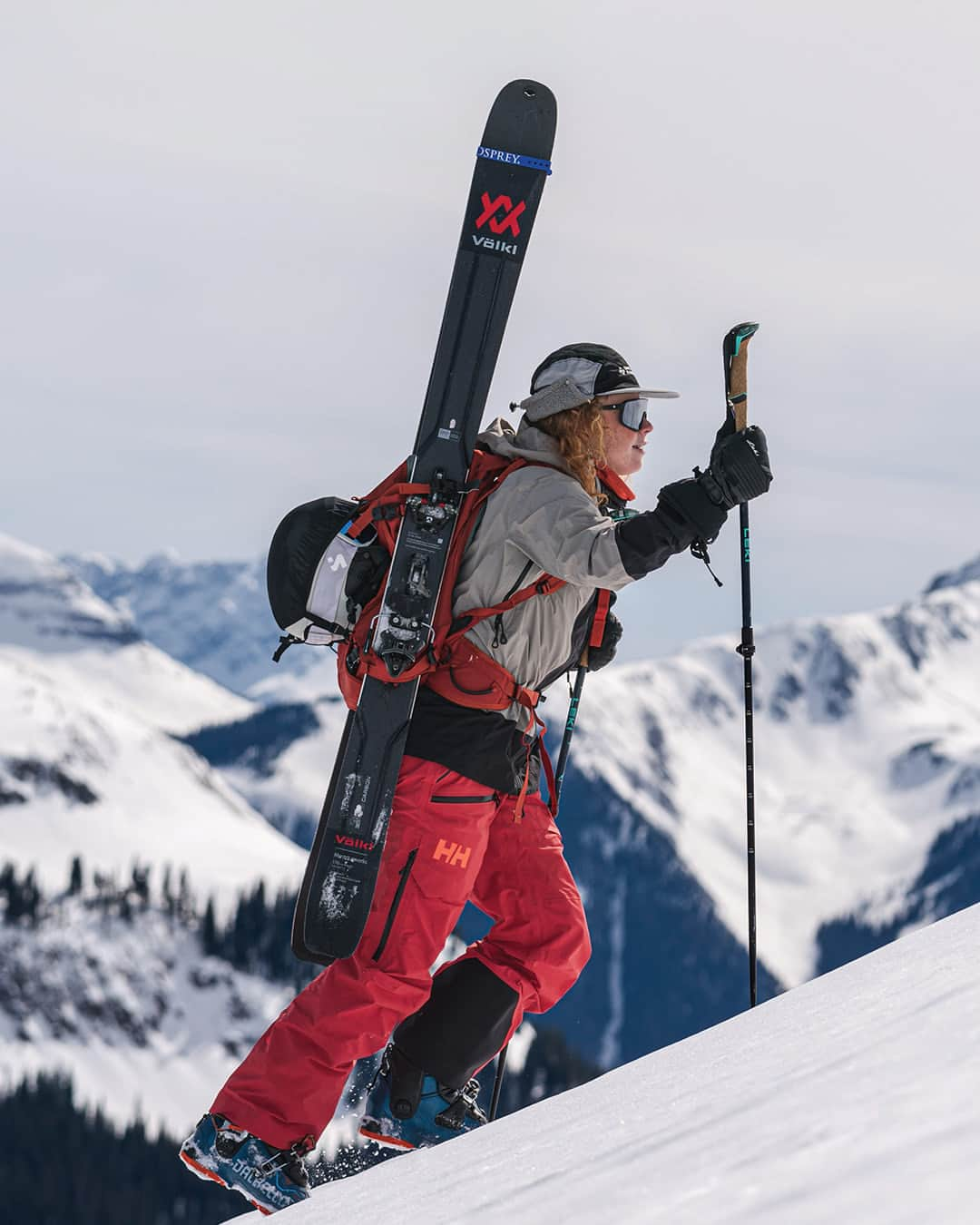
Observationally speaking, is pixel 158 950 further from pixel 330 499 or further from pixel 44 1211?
pixel 330 499

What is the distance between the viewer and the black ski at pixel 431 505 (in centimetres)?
547

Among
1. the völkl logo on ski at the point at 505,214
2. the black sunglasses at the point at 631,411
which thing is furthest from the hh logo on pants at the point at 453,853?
the völkl logo on ski at the point at 505,214

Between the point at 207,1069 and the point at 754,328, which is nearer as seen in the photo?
the point at 754,328

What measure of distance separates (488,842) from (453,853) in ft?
1.46

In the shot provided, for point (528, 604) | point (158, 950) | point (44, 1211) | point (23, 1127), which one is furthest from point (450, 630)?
point (158, 950)

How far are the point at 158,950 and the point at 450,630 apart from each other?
153 m

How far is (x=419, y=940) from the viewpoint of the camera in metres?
5.28

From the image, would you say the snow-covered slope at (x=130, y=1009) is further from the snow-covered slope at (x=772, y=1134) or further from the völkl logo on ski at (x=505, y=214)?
the snow-covered slope at (x=772, y=1134)

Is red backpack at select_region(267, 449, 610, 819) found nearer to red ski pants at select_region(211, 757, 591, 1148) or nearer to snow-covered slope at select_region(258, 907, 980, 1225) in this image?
red ski pants at select_region(211, 757, 591, 1148)

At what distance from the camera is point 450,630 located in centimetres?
561

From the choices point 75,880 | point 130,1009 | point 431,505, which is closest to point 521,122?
point 431,505

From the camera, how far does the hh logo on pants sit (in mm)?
5328

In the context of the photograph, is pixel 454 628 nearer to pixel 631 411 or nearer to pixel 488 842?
pixel 488 842

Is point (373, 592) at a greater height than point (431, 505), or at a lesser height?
lesser
